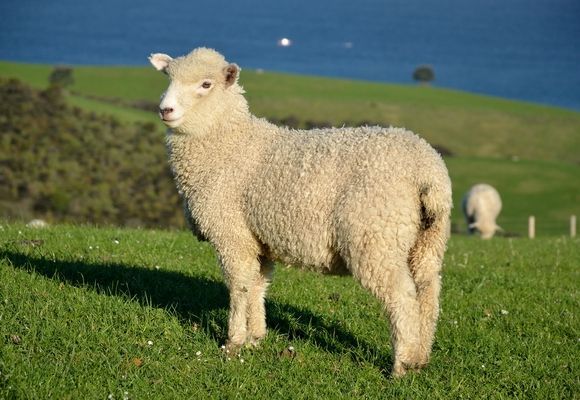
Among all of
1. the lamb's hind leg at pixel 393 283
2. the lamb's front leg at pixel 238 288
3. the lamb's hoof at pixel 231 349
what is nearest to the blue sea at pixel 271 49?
the lamb's front leg at pixel 238 288

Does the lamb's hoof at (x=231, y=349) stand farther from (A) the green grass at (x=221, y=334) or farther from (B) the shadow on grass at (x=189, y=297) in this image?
(B) the shadow on grass at (x=189, y=297)

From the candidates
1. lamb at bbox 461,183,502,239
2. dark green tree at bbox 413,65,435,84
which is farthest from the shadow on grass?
dark green tree at bbox 413,65,435,84

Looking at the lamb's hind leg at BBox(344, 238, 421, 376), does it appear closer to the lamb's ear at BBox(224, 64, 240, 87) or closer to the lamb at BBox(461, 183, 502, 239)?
the lamb's ear at BBox(224, 64, 240, 87)

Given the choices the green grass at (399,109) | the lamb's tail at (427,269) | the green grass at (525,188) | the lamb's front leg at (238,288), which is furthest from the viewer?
the green grass at (399,109)

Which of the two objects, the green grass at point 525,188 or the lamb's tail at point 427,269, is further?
the green grass at point 525,188

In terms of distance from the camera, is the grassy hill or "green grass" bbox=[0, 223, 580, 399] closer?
"green grass" bbox=[0, 223, 580, 399]

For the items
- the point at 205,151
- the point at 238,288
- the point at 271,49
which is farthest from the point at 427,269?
the point at 271,49

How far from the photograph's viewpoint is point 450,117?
83312 mm

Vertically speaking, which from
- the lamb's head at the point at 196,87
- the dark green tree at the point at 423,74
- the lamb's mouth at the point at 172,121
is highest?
the dark green tree at the point at 423,74

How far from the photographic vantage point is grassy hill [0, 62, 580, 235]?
6091cm

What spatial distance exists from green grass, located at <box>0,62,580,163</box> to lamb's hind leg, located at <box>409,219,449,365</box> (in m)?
61.7

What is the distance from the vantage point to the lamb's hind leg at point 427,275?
6738 mm

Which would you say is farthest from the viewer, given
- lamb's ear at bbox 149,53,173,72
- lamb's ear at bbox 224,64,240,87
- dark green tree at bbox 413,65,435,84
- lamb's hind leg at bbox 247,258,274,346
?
dark green tree at bbox 413,65,435,84

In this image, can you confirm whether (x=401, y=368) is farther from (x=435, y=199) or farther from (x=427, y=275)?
(x=435, y=199)
